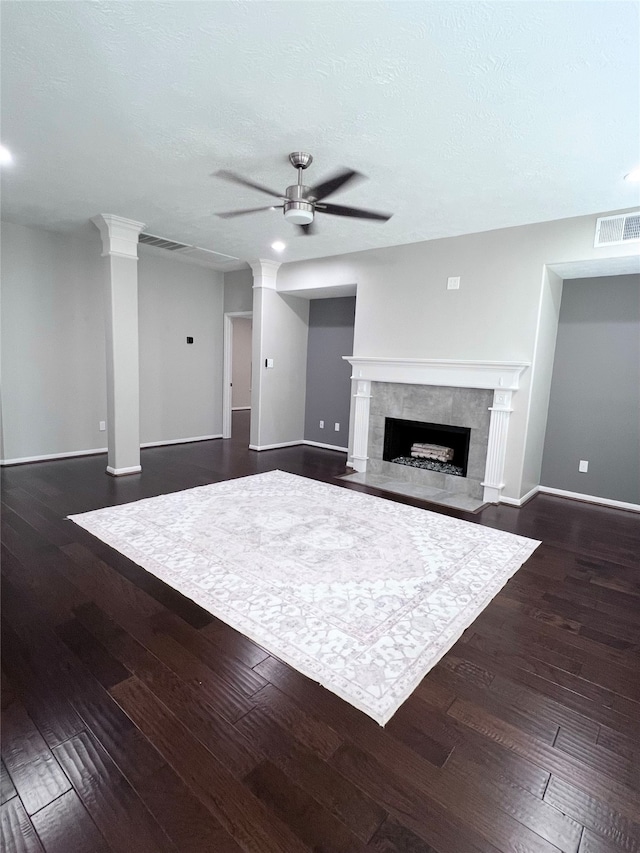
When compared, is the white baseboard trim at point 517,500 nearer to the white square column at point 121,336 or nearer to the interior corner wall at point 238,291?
the white square column at point 121,336

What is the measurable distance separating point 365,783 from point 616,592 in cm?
213

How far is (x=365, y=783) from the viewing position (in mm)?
1365

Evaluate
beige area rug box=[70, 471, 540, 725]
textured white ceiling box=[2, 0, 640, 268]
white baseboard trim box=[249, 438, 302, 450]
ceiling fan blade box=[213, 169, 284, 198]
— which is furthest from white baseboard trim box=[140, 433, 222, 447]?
ceiling fan blade box=[213, 169, 284, 198]

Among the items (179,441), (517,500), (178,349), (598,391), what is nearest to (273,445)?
(179,441)

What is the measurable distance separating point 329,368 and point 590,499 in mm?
3829

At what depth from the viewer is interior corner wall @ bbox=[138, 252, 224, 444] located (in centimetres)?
603

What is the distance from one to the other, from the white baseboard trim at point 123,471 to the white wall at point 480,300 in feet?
9.82

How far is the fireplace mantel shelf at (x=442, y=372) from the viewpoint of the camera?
4.13m

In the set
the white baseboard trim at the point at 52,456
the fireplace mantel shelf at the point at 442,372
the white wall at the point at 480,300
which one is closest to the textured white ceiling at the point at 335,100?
the white wall at the point at 480,300

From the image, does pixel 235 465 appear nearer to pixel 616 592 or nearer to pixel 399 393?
pixel 399 393

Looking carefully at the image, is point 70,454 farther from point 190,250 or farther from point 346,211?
point 346,211

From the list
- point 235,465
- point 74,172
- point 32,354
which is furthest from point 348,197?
point 32,354

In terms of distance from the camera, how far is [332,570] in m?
2.72

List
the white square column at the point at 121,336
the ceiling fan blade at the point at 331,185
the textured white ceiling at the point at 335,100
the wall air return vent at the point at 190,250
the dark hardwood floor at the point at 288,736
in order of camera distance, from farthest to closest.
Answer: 1. the wall air return vent at the point at 190,250
2. the white square column at the point at 121,336
3. the ceiling fan blade at the point at 331,185
4. the textured white ceiling at the point at 335,100
5. the dark hardwood floor at the point at 288,736
